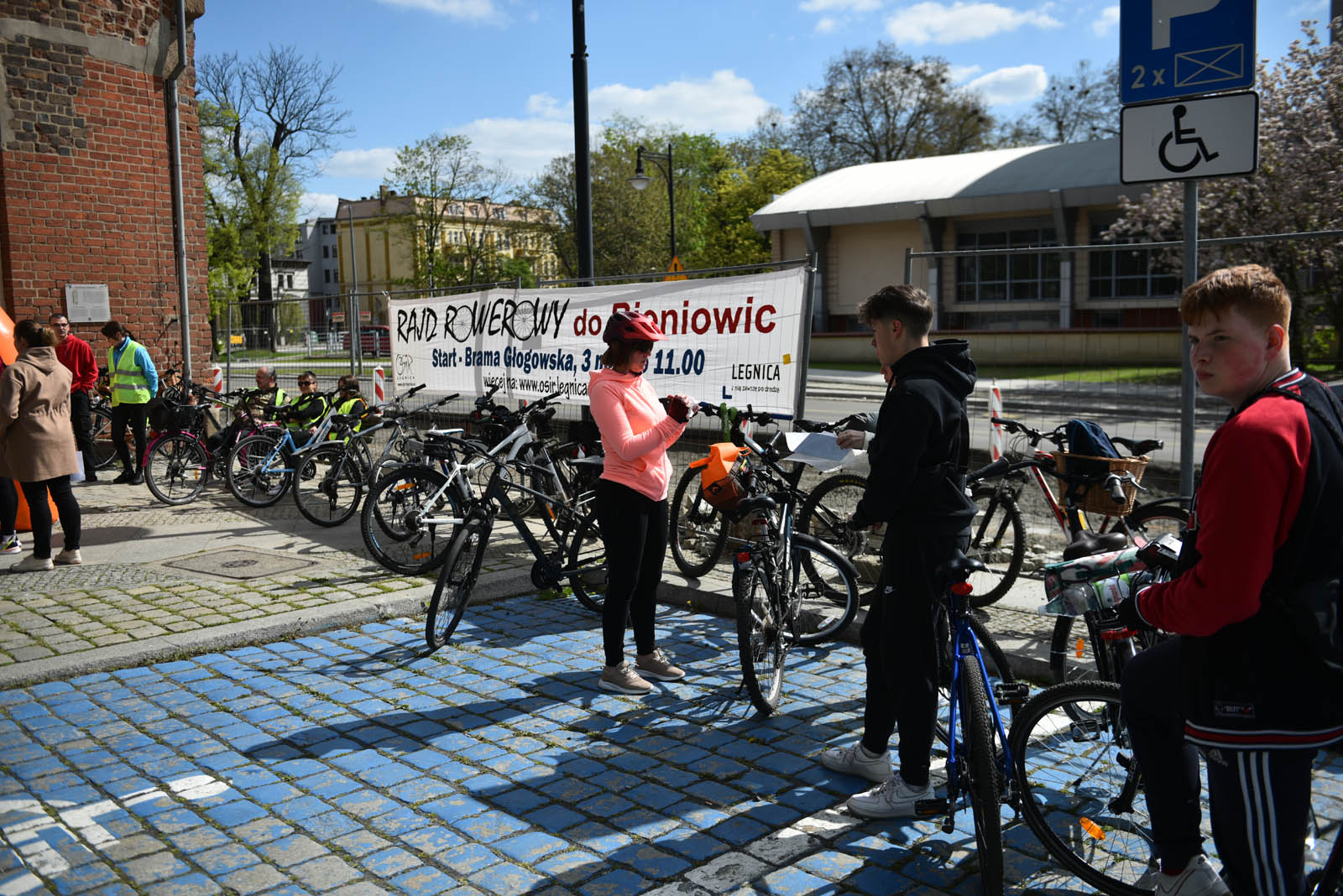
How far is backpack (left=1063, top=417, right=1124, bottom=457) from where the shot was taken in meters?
5.38

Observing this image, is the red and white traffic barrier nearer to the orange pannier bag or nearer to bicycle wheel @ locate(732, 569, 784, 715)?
the orange pannier bag

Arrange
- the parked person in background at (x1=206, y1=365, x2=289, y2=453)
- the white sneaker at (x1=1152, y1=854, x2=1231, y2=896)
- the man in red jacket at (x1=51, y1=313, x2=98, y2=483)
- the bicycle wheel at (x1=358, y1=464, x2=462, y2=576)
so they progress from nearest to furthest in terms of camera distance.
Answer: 1. the white sneaker at (x1=1152, y1=854, x2=1231, y2=896)
2. the bicycle wheel at (x1=358, y1=464, x2=462, y2=576)
3. the parked person in background at (x1=206, y1=365, x2=289, y2=453)
4. the man in red jacket at (x1=51, y1=313, x2=98, y2=483)

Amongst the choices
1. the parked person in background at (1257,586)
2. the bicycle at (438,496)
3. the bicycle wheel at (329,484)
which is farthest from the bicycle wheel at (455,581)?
the parked person in background at (1257,586)

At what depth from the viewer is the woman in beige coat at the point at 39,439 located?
8039mm

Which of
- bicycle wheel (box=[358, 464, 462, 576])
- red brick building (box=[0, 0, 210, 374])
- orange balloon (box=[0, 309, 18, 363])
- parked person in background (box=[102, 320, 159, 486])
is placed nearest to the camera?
bicycle wheel (box=[358, 464, 462, 576])

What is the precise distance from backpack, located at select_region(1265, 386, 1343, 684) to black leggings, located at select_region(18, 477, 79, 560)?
822 cm

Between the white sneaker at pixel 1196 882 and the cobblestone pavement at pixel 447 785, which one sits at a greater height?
the white sneaker at pixel 1196 882

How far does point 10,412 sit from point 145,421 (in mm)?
4679

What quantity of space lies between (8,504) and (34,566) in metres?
1.06

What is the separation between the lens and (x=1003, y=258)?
751 centimetres

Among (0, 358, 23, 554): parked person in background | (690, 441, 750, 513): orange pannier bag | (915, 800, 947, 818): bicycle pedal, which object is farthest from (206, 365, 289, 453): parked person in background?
(915, 800, 947, 818): bicycle pedal

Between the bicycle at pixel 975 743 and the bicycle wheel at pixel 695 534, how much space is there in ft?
12.5

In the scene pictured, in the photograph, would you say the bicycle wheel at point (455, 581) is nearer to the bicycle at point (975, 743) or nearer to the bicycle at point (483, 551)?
the bicycle at point (483, 551)

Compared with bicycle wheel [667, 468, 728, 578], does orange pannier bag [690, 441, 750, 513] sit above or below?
above
